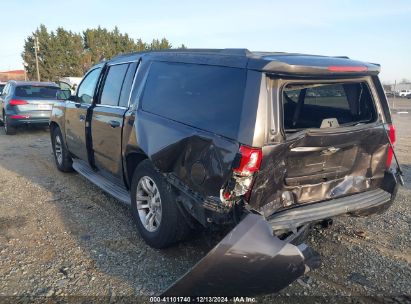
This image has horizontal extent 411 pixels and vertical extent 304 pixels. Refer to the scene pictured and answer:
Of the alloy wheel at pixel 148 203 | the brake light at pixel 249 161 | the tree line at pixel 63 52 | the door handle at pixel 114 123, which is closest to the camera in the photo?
the brake light at pixel 249 161

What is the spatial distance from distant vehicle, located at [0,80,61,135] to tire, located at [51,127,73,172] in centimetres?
463

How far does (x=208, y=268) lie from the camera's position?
8.02 feet

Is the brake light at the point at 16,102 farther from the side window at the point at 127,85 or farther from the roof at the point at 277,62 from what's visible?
the roof at the point at 277,62

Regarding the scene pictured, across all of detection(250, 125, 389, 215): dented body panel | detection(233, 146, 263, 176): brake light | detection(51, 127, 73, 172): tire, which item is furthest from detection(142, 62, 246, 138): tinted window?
detection(51, 127, 73, 172): tire

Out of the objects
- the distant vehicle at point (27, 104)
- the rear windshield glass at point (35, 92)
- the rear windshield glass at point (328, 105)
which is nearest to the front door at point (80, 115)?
the rear windshield glass at point (328, 105)

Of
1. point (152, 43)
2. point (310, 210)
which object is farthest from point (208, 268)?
point (152, 43)

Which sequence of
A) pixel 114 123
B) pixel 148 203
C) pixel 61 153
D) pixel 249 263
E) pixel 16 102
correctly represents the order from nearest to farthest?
pixel 249 263 < pixel 148 203 < pixel 114 123 < pixel 61 153 < pixel 16 102

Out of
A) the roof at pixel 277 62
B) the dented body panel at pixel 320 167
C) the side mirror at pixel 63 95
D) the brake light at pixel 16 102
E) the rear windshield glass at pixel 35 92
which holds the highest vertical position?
the roof at pixel 277 62

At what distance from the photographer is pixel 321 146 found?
3111 millimetres

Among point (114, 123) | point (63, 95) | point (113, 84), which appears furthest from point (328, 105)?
point (63, 95)

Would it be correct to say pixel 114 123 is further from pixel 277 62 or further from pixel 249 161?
pixel 277 62

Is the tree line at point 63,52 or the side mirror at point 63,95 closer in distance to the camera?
the side mirror at point 63,95

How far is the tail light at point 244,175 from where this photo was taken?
265cm

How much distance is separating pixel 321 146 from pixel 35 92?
10204mm
